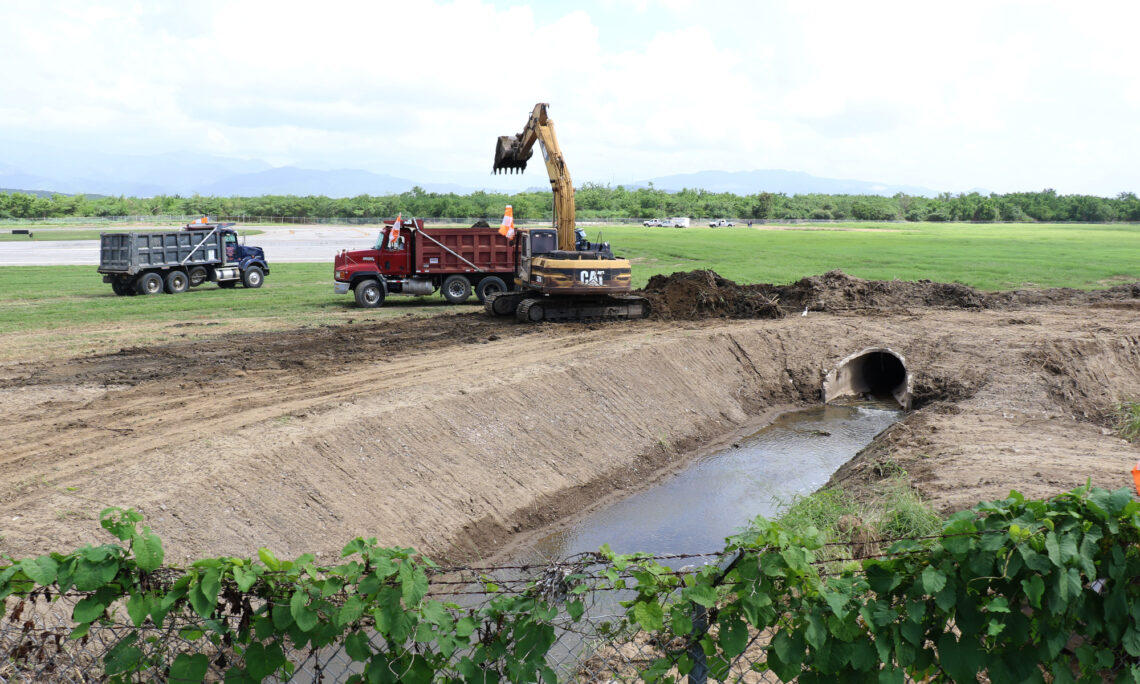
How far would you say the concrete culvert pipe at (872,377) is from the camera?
19922 mm

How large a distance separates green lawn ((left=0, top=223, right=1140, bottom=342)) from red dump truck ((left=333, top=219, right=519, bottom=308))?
28.2 inches

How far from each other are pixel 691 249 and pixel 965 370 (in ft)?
120

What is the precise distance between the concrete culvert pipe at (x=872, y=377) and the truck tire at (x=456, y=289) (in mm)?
12448

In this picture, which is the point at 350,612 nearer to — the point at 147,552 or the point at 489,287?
the point at 147,552

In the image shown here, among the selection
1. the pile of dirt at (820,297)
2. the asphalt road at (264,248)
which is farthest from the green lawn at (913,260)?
the asphalt road at (264,248)

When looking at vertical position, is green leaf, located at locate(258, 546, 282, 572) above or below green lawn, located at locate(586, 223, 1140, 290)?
below

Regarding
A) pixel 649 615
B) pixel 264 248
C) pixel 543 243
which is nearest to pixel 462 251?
pixel 543 243

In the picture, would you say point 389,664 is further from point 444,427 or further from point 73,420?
point 73,420

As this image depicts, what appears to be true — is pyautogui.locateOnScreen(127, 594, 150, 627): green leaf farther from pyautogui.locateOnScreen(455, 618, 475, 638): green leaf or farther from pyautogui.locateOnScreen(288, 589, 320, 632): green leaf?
pyautogui.locateOnScreen(455, 618, 475, 638): green leaf

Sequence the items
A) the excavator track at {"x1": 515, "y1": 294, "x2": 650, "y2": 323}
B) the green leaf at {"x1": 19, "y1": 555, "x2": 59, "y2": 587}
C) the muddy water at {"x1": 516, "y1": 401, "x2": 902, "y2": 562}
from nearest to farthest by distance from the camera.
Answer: the green leaf at {"x1": 19, "y1": 555, "x2": 59, "y2": 587} → the muddy water at {"x1": 516, "y1": 401, "x2": 902, "y2": 562} → the excavator track at {"x1": 515, "y1": 294, "x2": 650, "y2": 323}

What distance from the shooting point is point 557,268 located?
74.3 feet

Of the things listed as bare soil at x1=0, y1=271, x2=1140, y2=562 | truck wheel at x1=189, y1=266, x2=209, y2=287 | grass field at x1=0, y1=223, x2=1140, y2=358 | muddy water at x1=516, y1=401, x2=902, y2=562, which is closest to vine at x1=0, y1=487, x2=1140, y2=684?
bare soil at x1=0, y1=271, x2=1140, y2=562

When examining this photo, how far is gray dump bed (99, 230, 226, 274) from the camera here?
29094 millimetres

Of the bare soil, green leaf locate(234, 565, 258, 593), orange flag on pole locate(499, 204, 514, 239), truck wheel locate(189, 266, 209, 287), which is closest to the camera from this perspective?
green leaf locate(234, 565, 258, 593)
